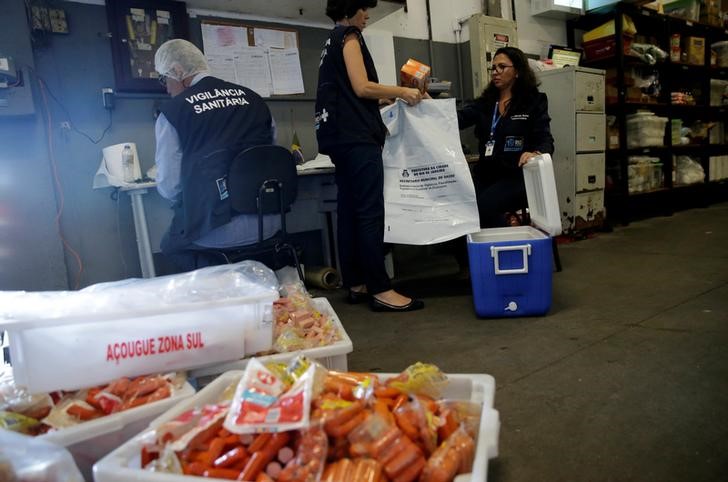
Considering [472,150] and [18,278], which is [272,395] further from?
[472,150]

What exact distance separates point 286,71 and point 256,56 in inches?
7.3

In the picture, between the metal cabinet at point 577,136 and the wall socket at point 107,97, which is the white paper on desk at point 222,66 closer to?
the wall socket at point 107,97

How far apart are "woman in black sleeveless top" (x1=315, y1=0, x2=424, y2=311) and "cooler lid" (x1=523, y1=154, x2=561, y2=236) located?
1.76 ft

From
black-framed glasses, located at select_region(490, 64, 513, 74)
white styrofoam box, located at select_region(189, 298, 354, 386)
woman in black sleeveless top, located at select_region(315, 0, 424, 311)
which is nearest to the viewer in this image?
white styrofoam box, located at select_region(189, 298, 354, 386)

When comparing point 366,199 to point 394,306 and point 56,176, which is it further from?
point 56,176

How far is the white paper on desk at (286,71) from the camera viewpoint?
2756 mm

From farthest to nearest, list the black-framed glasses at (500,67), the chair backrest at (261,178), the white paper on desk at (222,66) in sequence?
1. the white paper on desk at (222,66)
2. the black-framed glasses at (500,67)
3. the chair backrest at (261,178)

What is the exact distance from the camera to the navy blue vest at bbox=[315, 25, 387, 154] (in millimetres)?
1860

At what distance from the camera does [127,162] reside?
215 cm

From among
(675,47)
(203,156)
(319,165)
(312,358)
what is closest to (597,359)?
(312,358)

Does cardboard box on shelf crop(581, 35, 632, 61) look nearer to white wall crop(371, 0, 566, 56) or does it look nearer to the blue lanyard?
white wall crop(371, 0, 566, 56)

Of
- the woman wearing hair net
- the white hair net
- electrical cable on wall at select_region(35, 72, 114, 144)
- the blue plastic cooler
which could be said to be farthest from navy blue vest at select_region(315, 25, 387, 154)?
electrical cable on wall at select_region(35, 72, 114, 144)

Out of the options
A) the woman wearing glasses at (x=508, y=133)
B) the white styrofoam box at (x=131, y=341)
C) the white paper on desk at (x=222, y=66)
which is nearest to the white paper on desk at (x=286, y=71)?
the white paper on desk at (x=222, y=66)

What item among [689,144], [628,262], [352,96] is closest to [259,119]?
Result: [352,96]
